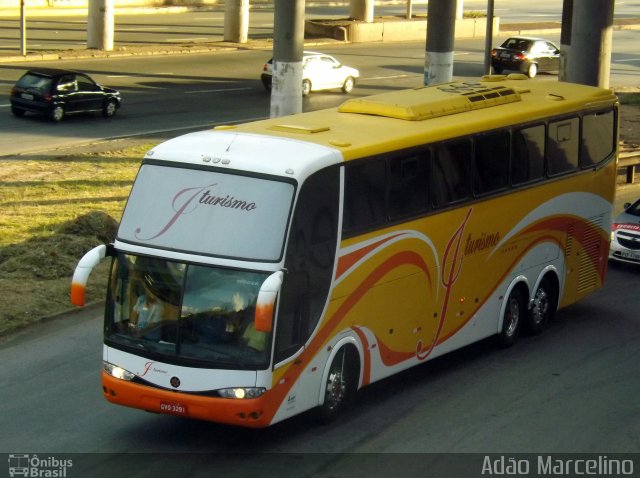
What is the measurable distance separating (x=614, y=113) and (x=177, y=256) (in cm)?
947

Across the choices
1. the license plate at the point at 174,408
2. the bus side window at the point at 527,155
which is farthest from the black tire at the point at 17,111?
the license plate at the point at 174,408

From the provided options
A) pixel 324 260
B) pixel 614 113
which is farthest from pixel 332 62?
pixel 324 260

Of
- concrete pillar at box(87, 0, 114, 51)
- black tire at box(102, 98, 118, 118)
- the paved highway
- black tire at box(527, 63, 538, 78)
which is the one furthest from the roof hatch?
black tire at box(527, 63, 538, 78)

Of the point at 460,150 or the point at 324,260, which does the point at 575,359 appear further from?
the point at 324,260

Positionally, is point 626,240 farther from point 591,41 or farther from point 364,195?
point 364,195

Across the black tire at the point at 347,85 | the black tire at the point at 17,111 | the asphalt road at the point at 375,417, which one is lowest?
the asphalt road at the point at 375,417

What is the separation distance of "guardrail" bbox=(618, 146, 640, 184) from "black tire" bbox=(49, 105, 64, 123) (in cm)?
1539

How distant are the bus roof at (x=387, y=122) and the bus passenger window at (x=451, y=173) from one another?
19cm

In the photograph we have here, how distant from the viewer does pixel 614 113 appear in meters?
18.9

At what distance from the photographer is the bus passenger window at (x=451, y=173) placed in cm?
1466

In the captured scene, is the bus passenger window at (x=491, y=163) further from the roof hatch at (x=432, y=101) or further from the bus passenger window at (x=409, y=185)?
the bus passenger window at (x=409, y=185)

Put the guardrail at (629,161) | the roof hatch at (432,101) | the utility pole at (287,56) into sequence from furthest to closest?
the guardrail at (629,161), the utility pole at (287,56), the roof hatch at (432,101)

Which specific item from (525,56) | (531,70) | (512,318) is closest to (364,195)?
(512,318)

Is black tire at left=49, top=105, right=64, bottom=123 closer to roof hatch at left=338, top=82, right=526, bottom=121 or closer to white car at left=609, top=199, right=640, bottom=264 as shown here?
white car at left=609, top=199, right=640, bottom=264
